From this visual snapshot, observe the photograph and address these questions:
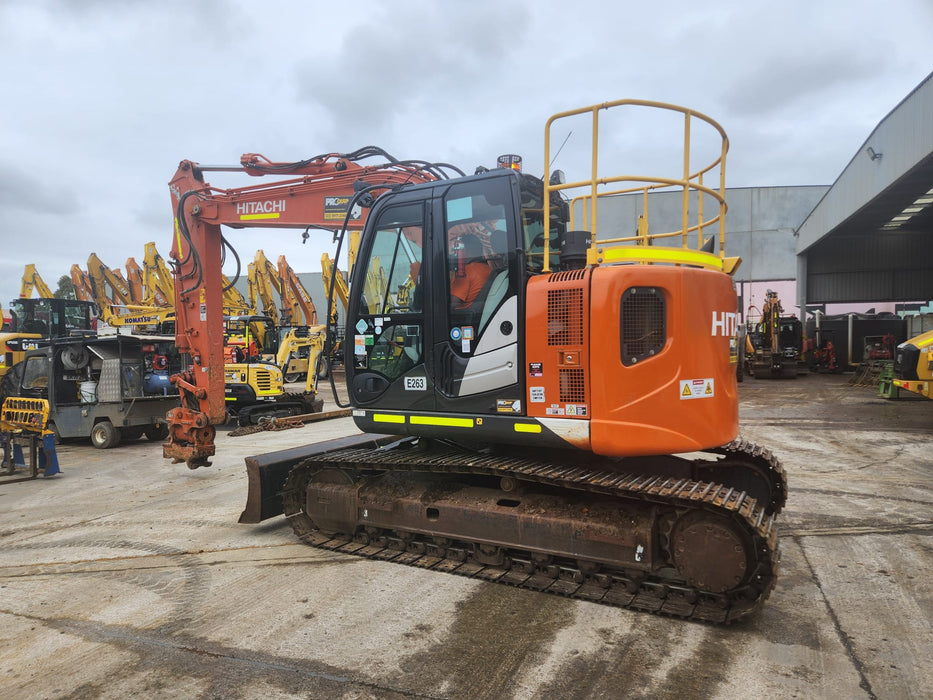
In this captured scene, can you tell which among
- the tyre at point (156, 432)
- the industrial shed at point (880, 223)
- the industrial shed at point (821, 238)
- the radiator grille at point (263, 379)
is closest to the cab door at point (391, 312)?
the tyre at point (156, 432)

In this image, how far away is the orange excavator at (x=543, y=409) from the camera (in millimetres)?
3998

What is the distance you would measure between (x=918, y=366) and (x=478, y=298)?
33.1 feet

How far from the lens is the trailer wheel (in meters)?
11.2

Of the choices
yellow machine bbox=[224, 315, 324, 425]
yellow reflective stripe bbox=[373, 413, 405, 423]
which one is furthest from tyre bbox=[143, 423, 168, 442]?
yellow reflective stripe bbox=[373, 413, 405, 423]

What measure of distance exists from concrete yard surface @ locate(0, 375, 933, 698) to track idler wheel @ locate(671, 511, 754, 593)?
293 mm

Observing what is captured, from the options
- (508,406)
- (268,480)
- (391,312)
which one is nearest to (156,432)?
(268,480)

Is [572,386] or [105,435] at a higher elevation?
[572,386]

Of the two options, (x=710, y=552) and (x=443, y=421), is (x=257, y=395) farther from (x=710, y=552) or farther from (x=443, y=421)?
(x=710, y=552)

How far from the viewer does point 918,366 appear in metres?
11.0

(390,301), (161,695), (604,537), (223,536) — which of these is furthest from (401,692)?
(223,536)

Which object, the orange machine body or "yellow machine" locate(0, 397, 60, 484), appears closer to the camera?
the orange machine body

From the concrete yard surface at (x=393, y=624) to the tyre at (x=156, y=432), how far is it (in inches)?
217

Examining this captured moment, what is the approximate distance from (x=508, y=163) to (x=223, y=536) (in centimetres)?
412

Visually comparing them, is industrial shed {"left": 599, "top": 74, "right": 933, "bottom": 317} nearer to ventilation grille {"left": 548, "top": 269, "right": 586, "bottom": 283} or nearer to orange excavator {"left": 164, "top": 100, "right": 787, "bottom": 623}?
orange excavator {"left": 164, "top": 100, "right": 787, "bottom": 623}
